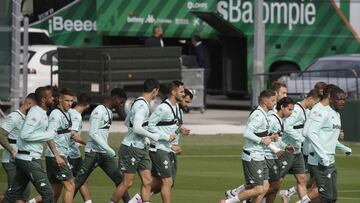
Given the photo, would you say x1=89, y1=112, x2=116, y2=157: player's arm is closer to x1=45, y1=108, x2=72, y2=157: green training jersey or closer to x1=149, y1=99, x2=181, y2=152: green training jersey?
x1=45, y1=108, x2=72, y2=157: green training jersey

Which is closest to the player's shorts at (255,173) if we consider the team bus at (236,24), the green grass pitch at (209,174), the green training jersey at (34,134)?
the green grass pitch at (209,174)

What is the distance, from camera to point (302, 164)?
2025 cm

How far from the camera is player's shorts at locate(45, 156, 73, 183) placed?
60.9ft

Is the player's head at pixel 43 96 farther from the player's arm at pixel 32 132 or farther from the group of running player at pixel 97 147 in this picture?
the player's arm at pixel 32 132

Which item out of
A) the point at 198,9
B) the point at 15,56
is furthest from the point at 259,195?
the point at 198,9

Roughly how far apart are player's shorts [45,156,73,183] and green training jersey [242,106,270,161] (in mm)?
2411

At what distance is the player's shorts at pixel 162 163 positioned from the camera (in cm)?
1911

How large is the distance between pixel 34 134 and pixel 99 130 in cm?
224

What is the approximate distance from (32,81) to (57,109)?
55.4ft

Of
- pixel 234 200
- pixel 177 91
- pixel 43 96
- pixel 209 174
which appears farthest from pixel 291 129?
pixel 209 174

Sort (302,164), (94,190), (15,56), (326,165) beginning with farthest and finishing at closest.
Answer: (15,56)
(94,190)
(302,164)
(326,165)

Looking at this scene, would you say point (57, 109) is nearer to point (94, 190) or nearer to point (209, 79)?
point (94, 190)

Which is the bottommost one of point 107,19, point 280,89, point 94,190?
point 94,190

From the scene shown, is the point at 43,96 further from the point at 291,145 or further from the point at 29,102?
the point at 291,145
